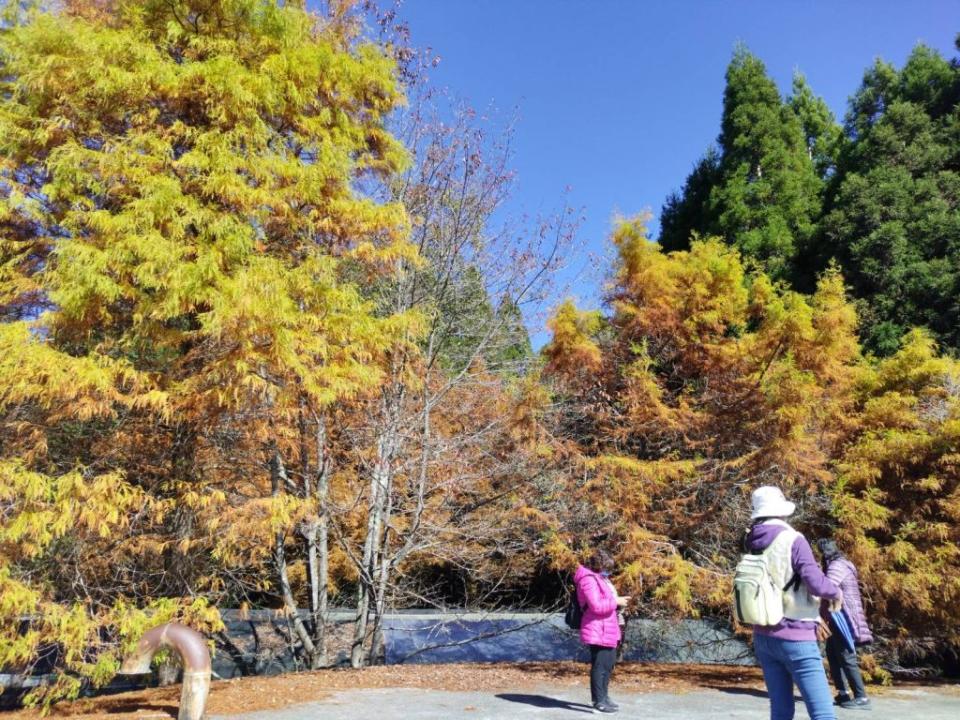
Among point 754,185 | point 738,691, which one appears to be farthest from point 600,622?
point 754,185

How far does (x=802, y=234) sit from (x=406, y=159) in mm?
13438

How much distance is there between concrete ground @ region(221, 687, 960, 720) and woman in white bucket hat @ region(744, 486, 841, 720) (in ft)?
8.93

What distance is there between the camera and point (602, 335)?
1032 centimetres

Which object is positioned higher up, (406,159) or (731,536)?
(406,159)

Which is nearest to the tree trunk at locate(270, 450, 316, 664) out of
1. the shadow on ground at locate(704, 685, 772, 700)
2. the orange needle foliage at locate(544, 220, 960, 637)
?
the orange needle foliage at locate(544, 220, 960, 637)

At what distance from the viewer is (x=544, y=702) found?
6664 millimetres

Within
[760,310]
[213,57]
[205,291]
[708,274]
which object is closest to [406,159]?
[213,57]

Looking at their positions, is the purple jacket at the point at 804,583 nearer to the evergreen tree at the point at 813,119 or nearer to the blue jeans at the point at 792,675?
the blue jeans at the point at 792,675

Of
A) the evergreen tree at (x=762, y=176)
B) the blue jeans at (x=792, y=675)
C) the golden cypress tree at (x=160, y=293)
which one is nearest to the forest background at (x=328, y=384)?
the golden cypress tree at (x=160, y=293)

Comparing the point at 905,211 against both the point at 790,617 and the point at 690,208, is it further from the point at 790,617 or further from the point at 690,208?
A: the point at 790,617

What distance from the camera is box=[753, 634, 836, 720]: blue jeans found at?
3.44 m

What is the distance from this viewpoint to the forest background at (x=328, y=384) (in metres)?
6.69

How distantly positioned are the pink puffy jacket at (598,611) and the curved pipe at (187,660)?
10.0 feet

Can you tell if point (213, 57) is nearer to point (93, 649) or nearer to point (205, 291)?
point (205, 291)
